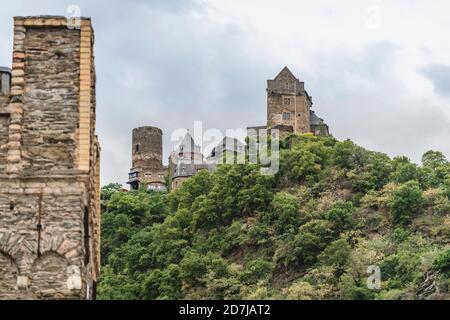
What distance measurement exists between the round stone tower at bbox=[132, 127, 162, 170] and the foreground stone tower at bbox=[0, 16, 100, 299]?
96927mm

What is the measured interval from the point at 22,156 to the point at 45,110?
876 millimetres

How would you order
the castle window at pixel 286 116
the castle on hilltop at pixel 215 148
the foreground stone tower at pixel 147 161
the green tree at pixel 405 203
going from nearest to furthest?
the green tree at pixel 405 203, the castle on hilltop at pixel 215 148, the castle window at pixel 286 116, the foreground stone tower at pixel 147 161

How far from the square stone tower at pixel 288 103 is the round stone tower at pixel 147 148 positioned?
47.9ft

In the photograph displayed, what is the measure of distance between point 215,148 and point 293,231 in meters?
30.7

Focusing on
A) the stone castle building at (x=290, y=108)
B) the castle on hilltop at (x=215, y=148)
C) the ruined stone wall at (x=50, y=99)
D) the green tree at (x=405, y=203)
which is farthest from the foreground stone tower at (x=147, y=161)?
the ruined stone wall at (x=50, y=99)

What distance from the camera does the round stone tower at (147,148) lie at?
115m

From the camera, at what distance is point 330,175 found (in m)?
86.0

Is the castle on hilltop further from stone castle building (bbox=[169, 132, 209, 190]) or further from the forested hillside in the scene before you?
the forested hillside

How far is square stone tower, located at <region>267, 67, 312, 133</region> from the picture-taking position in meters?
107

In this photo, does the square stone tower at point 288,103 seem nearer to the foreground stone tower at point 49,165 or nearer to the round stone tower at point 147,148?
the round stone tower at point 147,148
